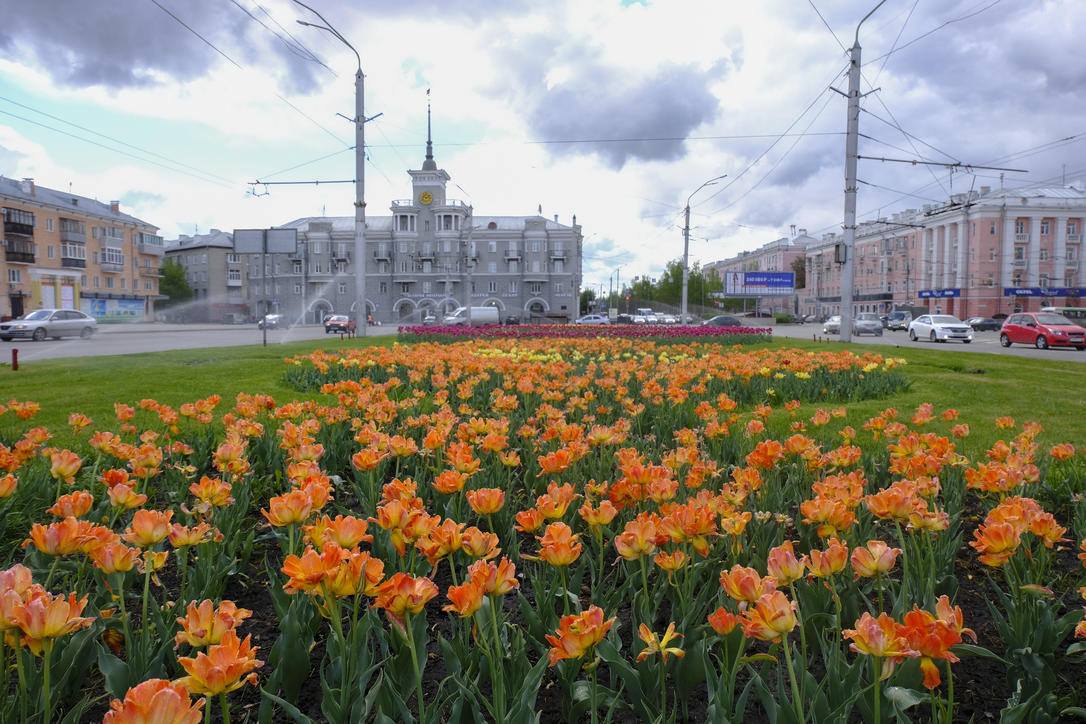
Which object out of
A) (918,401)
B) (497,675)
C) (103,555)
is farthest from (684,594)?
(918,401)

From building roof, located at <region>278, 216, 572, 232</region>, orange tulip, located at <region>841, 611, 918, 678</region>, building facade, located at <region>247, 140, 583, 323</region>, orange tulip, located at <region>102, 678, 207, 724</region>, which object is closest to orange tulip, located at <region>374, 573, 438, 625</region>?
orange tulip, located at <region>102, 678, 207, 724</region>

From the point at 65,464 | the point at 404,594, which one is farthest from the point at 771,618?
the point at 65,464

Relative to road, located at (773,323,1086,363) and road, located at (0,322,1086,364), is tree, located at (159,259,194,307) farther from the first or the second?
road, located at (773,323,1086,363)

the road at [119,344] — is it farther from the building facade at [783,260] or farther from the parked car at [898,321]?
the building facade at [783,260]

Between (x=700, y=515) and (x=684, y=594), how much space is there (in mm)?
300

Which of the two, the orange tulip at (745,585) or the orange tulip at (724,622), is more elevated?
the orange tulip at (745,585)

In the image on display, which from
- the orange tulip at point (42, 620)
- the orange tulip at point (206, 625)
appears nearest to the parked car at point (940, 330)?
the orange tulip at point (206, 625)

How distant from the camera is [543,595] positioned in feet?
6.68

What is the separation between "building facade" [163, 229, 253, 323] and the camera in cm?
7806

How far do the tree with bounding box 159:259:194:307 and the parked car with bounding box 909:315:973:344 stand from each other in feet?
249

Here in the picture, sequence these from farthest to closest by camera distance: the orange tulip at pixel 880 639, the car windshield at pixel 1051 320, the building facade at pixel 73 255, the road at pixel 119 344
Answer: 1. the building facade at pixel 73 255
2. the car windshield at pixel 1051 320
3. the road at pixel 119 344
4. the orange tulip at pixel 880 639

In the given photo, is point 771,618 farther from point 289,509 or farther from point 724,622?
point 289,509

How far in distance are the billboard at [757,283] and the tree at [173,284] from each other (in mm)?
63177

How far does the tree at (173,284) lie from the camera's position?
77.0 m
